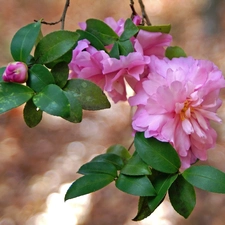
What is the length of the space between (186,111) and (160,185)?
9cm

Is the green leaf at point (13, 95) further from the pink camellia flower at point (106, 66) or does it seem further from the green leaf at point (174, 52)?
the green leaf at point (174, 52)

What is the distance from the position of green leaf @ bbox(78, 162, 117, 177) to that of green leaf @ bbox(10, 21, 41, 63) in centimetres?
15

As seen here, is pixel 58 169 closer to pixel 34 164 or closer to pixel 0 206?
pixel 34 164

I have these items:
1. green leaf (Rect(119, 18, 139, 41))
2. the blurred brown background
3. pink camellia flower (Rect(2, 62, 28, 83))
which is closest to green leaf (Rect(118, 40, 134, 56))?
green leaf (Rect(119, 18, 139, 41))

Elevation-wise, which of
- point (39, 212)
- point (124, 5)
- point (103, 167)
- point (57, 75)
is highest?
point (57, 75)

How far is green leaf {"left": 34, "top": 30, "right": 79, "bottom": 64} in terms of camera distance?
1.34 feet

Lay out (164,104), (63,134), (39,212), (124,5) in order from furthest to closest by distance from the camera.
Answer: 1. (124,5)
2. (63,134)
3. (39,212)
4. (164,104)

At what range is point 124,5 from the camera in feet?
4.52

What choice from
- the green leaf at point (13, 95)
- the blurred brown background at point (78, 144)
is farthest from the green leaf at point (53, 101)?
the blurred brown background at point (78, 144)

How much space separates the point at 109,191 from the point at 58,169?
0.18 meters

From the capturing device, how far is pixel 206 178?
0.41 meters

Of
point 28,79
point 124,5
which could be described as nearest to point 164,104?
point 28,79

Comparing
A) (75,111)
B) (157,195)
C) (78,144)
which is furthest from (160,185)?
(78,144)

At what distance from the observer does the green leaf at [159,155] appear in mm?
423
